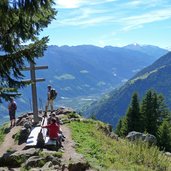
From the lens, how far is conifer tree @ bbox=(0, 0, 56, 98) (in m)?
12.2

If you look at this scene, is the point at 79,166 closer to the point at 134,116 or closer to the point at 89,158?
the point at 89,158

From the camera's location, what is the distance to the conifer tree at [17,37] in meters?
12.2

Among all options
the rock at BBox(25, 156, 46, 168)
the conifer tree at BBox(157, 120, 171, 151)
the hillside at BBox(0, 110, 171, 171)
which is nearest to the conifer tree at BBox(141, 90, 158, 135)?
the conifer tree at BBox(157, 120, 171, 151)

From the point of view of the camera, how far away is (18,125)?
3366 centimetres

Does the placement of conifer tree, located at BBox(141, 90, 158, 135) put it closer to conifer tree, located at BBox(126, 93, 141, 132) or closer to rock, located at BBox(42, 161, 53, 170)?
conifer tree, located at BBox(126, 93, 141, 132)

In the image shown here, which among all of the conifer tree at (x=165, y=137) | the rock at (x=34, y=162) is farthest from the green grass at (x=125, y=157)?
the conifer tree at (x=165, y=137)

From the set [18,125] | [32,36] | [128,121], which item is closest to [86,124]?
[18,125]

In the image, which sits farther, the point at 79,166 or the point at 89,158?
the point at 89,158

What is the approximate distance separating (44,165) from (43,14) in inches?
242

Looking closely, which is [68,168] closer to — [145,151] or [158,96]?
[145,151]

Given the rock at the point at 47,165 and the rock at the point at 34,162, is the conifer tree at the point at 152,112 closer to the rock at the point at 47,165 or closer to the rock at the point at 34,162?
the rock at the point at 34,162

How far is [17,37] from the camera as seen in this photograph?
1360 cm

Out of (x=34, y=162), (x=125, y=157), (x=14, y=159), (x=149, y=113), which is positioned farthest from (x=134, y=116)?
(x=34, y=162)

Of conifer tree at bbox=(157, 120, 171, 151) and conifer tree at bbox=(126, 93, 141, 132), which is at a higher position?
conifer tree at bbox=(126, 93, 141, 132)
